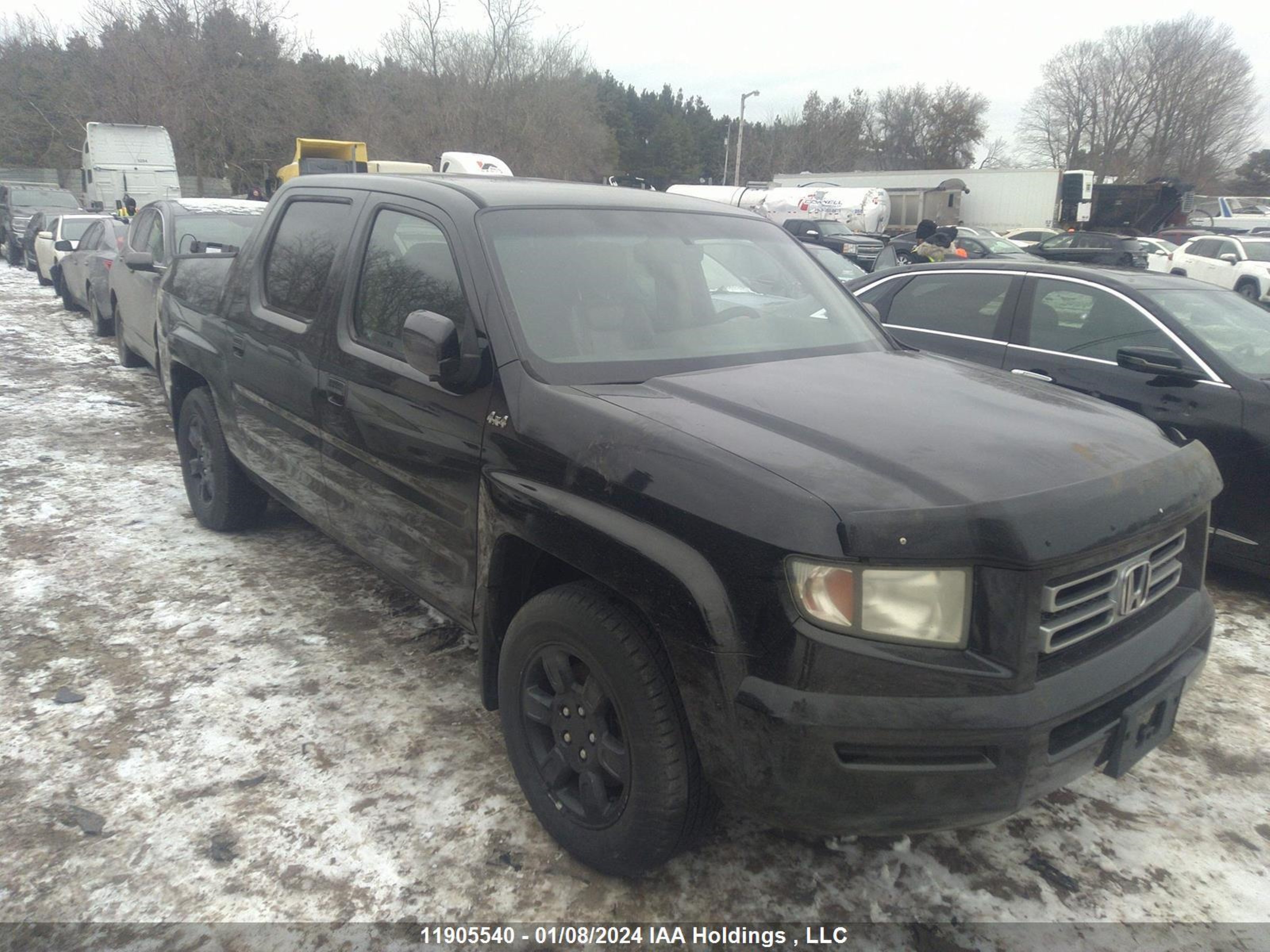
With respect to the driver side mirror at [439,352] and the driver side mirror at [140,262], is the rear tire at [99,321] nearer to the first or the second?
the driver side mirror at [140,262]

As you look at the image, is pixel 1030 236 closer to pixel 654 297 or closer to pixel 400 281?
pixel 654 297

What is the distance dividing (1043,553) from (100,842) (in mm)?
2677

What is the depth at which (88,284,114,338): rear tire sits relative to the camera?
35.9 feet

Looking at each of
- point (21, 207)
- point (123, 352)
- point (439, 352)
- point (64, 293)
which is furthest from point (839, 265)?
point (21, 207)

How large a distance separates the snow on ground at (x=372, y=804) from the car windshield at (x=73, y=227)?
46.7 ft

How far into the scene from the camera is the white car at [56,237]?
52.2 feet

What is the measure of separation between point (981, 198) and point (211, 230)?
38.0 m

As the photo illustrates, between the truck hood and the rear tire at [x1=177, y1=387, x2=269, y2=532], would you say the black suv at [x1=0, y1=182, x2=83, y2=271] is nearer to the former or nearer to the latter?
the rear tire at [x1=177, y1=387, x2=269, y2=532]

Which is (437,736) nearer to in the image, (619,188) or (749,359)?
(749,359)

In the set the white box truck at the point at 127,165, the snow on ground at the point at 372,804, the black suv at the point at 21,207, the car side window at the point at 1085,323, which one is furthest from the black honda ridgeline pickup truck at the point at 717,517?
the white box truck at the point at 127,165

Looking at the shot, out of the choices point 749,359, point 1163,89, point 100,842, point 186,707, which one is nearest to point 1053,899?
point 749,359

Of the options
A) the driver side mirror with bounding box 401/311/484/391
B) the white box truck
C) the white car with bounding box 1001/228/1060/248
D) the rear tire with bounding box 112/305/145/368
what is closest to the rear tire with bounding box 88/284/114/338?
the rear tire with bounding box 112/305/145/368

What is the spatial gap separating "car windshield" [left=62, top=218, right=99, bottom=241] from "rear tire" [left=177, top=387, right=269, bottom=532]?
1350 cm

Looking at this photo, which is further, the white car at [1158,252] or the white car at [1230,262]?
the white car at [1158,252]
